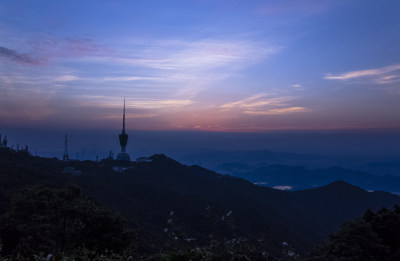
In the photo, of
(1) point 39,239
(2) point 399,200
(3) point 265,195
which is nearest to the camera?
(1) point 39,239

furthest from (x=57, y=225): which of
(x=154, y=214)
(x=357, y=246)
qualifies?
(x=154, y=214)

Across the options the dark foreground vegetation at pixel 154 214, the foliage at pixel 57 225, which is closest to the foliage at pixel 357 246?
the dark foreground vegetation at pixel 154 214

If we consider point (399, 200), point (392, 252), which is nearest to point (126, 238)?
point (392, 252)

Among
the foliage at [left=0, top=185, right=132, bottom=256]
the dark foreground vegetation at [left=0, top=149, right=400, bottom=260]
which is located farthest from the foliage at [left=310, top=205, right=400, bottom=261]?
the foliage at [left=0, top=185, right=132, bottom=256]

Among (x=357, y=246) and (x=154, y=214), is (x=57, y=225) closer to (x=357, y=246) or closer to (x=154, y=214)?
(x=357, y=246)

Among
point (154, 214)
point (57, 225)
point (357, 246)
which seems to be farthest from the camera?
point (154, 214)

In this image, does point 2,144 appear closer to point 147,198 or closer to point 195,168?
point 147,198

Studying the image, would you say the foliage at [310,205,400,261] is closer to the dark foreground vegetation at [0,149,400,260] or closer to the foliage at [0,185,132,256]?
the dark foreground vegetation at [0,149,400,260]
